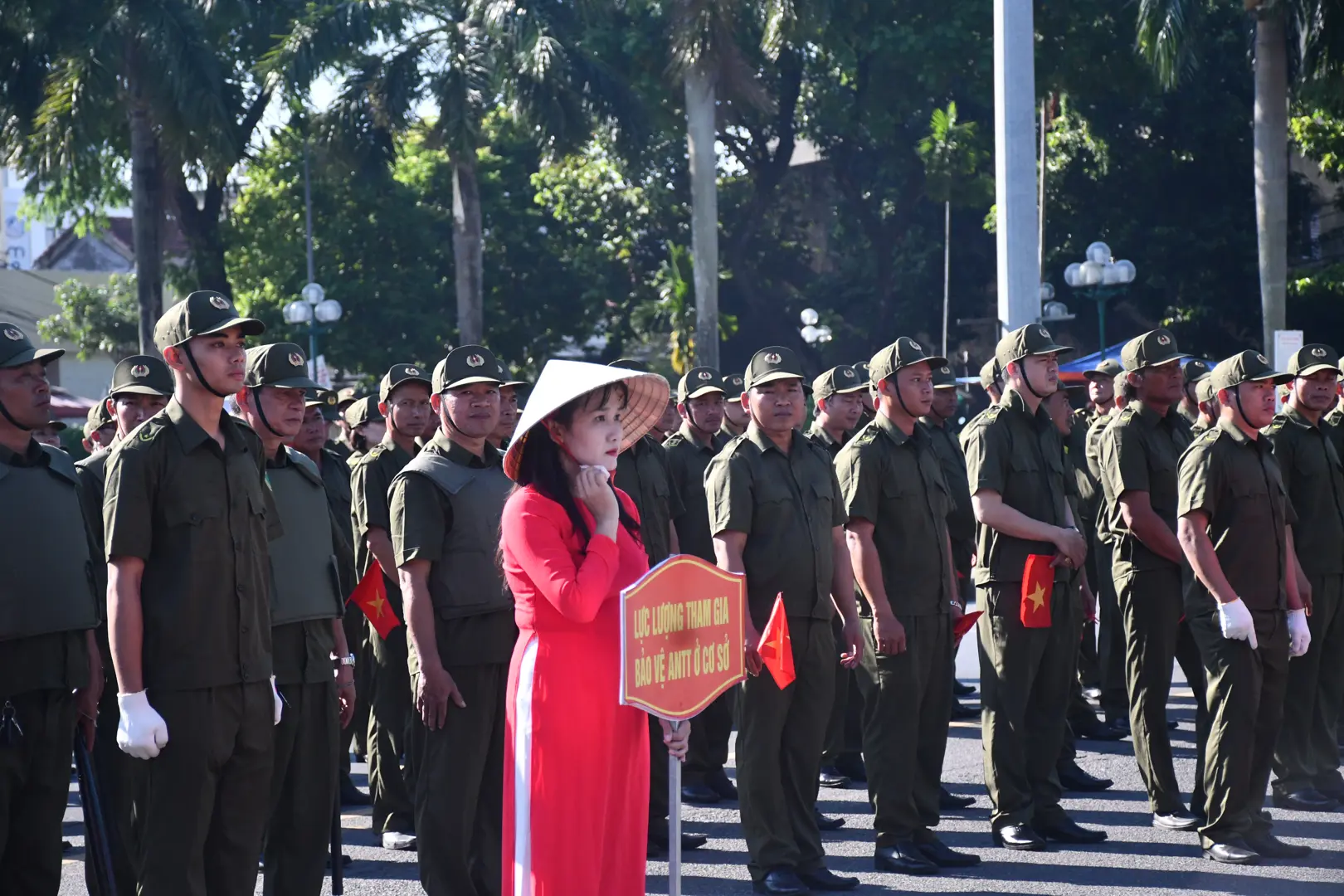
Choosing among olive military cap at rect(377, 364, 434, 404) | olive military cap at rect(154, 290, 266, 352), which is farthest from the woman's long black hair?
olive military cap at rect(377, 364, 434, 404)

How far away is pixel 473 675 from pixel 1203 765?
143 inches

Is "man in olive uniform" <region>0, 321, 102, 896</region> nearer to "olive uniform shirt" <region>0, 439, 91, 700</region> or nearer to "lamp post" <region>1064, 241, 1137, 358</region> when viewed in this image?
"olive uniform shirt" <region>0, 439, 91, 700</region>

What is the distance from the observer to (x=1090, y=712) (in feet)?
35.6

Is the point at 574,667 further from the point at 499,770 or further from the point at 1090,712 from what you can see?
the point at 1090,712

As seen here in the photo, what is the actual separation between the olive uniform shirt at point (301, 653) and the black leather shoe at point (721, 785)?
3674mm

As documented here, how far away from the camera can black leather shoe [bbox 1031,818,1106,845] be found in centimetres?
794

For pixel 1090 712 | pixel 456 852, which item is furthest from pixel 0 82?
pixel 456 852

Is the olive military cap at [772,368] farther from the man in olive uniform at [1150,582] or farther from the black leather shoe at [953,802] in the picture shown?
the black leather shoe at [953,802]

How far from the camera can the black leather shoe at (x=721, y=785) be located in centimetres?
935

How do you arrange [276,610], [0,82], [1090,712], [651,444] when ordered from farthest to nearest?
1. [0,82]
2. [1090,712]
3. [651,444]
4. [276,610]

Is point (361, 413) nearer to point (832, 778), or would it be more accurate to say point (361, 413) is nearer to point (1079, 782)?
point (832, 778)

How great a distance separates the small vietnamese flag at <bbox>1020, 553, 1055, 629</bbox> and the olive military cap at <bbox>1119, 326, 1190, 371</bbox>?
1485 mm

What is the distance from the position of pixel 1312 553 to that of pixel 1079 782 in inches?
72.1

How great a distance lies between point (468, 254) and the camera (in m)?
31.5
